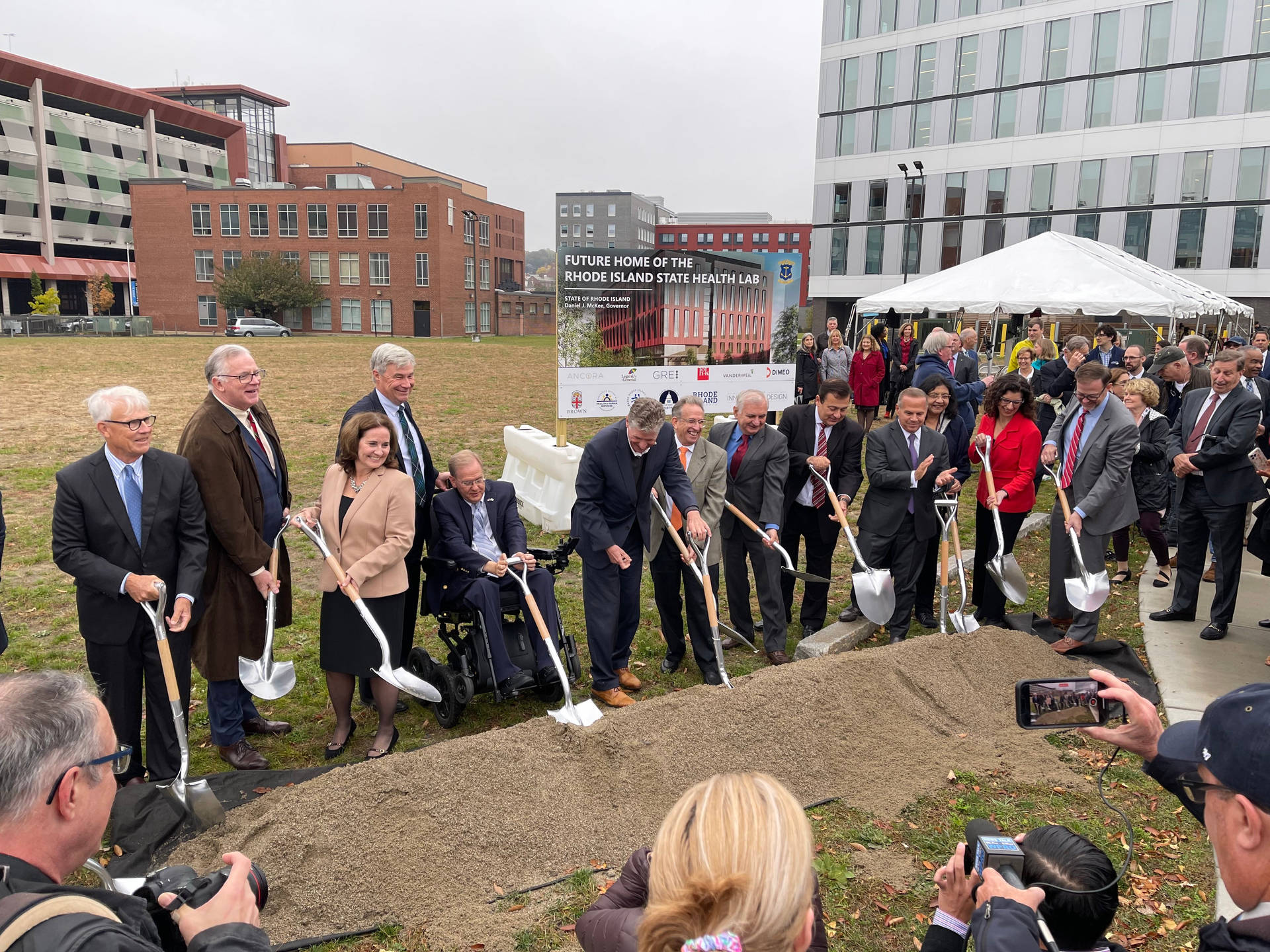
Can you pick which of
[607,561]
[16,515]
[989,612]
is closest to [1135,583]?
[989,612]

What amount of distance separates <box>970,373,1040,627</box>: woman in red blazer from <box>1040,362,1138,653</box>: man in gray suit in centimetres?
17

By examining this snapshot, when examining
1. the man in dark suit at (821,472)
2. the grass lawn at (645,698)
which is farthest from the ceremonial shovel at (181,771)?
the man in dark suit at (821,472)

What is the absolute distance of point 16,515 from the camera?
373 inches

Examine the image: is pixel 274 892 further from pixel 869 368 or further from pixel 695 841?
pixel 869 368

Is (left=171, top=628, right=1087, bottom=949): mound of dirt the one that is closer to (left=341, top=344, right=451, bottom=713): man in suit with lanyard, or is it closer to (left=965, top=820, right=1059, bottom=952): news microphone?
(left=341, top=344, right=451, bottom=713): man in suit with lanyard

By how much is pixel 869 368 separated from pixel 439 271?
56043 mm

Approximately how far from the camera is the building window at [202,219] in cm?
6494

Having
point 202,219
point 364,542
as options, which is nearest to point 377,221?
point 202,219

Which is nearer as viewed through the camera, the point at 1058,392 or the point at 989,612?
the point at 989,612

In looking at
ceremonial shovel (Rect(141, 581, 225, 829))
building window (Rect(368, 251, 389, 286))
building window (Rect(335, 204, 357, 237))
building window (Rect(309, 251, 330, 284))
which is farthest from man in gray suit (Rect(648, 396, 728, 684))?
building window (Rect(309, 251, 330, 284))

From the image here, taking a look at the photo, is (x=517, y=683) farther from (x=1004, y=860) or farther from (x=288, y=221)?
(x=288, y=221)

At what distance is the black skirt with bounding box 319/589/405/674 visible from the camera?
4.71 m

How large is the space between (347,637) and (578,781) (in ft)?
5.12

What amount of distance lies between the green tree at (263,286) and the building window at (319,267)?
3855mm
